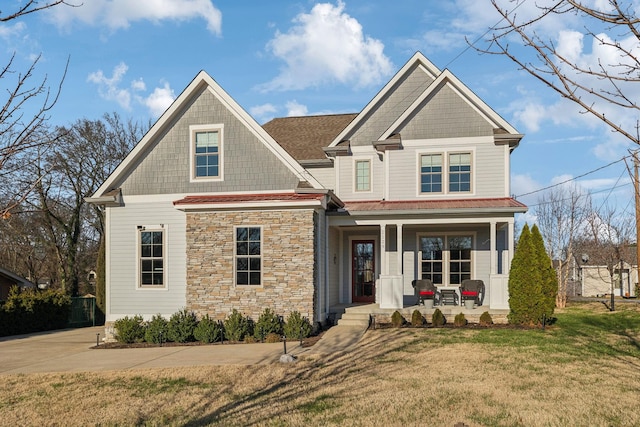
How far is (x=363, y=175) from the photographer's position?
715 inches

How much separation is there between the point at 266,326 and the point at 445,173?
24.2 feet

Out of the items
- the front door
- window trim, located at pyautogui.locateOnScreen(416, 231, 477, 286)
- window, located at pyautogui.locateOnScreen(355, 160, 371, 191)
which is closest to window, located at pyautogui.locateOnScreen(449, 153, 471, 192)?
window trim, located at pyautogui.locateOnScreen(416, 231, 477, 286)

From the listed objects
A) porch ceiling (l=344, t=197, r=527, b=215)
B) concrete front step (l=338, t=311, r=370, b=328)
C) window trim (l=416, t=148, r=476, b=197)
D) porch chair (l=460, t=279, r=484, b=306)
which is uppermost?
window trim (l=416, t=148, r=476, b=197)

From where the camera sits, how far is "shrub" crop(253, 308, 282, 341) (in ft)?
45.3

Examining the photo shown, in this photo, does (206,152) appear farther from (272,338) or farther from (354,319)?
(354,319)

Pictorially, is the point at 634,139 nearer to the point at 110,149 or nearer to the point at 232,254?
the point at 232,254

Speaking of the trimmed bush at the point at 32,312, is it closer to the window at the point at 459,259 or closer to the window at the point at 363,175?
the window at the point at 363,175

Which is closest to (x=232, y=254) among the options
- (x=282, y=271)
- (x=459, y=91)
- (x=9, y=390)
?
(x=282, y=271)

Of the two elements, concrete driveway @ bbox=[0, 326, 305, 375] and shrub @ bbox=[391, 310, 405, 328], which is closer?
concrete driveway @ bbox=[0, 326, 305, 375]

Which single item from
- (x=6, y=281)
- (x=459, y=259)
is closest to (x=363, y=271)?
(x=459, y=259)

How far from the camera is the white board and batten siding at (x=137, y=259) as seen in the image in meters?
15.3

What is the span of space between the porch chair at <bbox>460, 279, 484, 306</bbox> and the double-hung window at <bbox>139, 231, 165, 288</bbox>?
8871 mm

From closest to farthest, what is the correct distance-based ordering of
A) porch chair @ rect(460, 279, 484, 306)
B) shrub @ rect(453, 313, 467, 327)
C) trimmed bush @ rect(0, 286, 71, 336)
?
shrub @ rect(453, 313, 467, 327), porch chair @ rect(460, 279, 484, 306), trimmed bush @ rect(0, 286, 71, 336)

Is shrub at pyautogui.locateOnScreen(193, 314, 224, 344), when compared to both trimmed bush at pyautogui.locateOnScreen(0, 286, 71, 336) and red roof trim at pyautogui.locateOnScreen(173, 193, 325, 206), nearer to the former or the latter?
red roof trim at pyautogui.locateOnScreen(173, 193, 325, 206)
